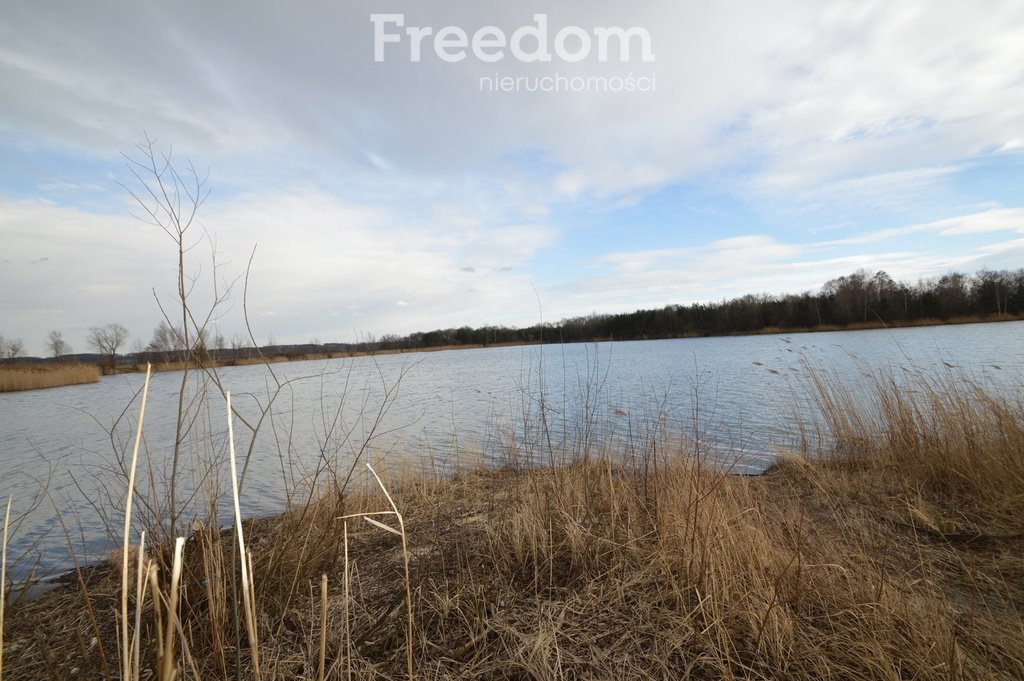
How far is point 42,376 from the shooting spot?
28484mm

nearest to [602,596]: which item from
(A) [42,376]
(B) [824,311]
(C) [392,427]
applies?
(C) [392,427]

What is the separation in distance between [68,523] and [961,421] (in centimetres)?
1053

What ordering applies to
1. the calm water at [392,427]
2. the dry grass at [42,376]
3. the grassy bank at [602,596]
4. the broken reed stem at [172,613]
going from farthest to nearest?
the dry grass at [42,376]
the calm water at [392,427]
the grassy bank at [602,596]
the broken reed stem at [172,613]

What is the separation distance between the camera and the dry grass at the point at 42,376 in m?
27.0

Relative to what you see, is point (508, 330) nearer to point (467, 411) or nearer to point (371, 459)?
point (371, 459)

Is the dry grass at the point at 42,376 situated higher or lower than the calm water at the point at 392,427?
higher

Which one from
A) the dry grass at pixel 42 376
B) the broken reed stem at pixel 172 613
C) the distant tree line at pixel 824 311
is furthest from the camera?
the dry grass at pixel 42 376

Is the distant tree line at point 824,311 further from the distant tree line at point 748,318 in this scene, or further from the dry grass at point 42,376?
the dry grass at point 42,376

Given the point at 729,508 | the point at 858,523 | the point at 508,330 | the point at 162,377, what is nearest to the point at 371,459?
the point at 508,330

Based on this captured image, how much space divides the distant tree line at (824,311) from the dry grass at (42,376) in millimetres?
27256

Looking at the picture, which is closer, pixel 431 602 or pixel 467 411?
pixel 431 602

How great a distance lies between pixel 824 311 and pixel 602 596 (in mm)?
53751

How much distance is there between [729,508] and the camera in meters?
3.40

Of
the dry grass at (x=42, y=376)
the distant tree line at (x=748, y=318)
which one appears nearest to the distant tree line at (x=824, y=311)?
the distant tree line at (x=748, y=318)
